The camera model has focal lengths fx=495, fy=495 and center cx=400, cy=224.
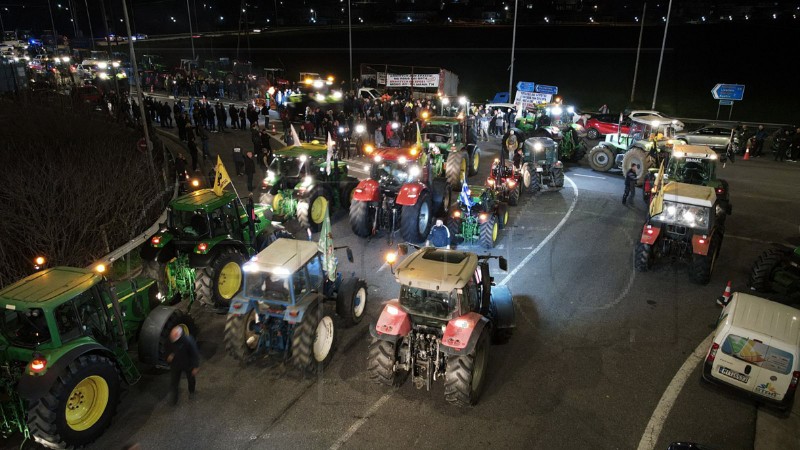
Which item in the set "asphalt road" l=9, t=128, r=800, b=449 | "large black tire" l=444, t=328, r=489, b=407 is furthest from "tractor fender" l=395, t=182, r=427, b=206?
"large black tire" l=444, t=328, r=489, b=407

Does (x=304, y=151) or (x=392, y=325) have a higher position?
(x=304, y=151)

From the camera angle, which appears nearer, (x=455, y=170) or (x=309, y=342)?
(x=309, y=342)

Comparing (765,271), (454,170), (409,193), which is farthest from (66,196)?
(765,271)

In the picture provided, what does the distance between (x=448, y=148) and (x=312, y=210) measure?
5731 millimetres

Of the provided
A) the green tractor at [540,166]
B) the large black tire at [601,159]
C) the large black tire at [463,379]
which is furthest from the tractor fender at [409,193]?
the large black tire at [601,159]

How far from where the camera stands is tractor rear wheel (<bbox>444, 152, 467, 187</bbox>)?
15.9 meters

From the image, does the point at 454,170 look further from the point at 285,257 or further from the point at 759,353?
the point at 759,353

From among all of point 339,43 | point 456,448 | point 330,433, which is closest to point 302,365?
point 330,433

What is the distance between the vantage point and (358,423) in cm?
651

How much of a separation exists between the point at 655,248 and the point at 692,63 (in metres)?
33.6

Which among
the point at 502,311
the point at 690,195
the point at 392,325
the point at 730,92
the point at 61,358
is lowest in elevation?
the point at 502,311

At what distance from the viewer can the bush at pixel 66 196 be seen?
32.6 ft

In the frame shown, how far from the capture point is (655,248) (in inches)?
435

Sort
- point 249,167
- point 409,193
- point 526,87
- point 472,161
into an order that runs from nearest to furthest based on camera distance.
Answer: point 409,193 → point 249,167 → point 472,161 → point 526,87
